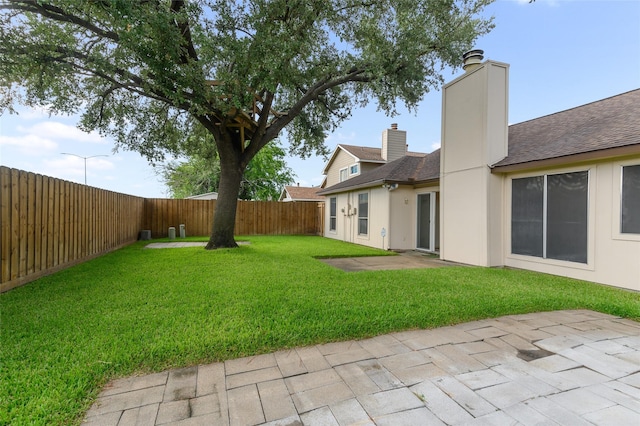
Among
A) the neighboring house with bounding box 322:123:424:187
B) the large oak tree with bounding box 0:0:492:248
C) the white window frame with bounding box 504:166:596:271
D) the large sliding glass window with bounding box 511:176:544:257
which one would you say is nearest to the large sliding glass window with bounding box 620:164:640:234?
the white window frame with bounding box 504:166:596:271

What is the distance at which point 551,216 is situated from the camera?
605 centimetres

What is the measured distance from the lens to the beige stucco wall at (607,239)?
16.2 feet

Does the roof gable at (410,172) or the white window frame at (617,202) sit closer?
the white window frame at (617,202)

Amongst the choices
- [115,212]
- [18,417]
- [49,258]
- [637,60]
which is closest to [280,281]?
[18,417]

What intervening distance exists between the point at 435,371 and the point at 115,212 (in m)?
9.99

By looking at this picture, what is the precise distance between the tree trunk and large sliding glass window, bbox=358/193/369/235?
4.97m

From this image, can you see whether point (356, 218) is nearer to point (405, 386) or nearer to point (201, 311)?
point (201, 311)

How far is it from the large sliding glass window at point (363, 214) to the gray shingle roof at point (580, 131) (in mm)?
5153

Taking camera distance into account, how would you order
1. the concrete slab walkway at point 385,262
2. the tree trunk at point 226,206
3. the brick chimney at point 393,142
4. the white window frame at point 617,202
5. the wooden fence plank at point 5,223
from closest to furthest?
1. the wooden fence plank at point 5,223
2. the white window frame at point 617,202
3. the concrete slab walkway at point 385,262
4. the tree trunk at point 226,206
5. the brick chimney at point 393,142

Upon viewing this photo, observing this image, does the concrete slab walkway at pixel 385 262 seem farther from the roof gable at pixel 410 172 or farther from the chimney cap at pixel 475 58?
the chimney cap at pixel 475 58

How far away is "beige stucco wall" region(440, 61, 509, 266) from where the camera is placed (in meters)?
6.97

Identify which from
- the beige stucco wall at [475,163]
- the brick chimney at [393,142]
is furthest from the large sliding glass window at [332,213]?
the beige stucco wall at [475,163]

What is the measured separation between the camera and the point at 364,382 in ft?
7.38

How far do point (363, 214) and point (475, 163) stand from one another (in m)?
5.17
